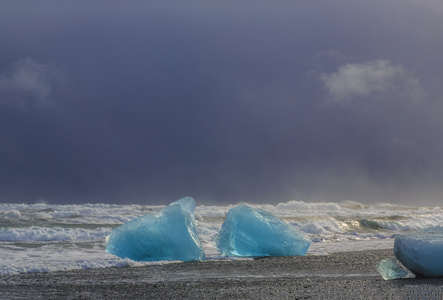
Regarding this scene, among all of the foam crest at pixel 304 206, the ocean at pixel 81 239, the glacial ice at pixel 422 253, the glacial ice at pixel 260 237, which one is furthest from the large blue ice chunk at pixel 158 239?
the foam crest at pixel 304 206

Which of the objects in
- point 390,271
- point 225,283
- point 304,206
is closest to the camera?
point 225,283

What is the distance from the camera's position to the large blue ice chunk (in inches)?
317

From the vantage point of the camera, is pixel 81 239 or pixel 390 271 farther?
pixel 81 239

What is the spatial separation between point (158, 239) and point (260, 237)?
193 cm

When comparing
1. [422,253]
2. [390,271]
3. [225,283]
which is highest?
[422,253]

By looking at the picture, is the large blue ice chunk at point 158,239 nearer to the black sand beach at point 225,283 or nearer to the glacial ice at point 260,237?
the black sand beach at point 225,283

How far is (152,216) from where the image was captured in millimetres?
8438

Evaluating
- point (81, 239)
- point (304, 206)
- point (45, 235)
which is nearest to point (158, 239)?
point (81, 239)

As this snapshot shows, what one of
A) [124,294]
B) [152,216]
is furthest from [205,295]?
[152,216]

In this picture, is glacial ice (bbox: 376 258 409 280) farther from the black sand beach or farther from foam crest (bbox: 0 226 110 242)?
foam crest (bbox: 0 226 110 242)

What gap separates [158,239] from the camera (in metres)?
8.23

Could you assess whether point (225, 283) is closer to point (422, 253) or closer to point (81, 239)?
point (422, 253)

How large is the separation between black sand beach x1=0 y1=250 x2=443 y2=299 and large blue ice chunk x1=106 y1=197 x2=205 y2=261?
1.38 ft

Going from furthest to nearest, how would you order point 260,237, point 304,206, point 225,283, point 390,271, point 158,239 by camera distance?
point 304,206
point 260,237
point 158,239
point 390,271
point 225,283
